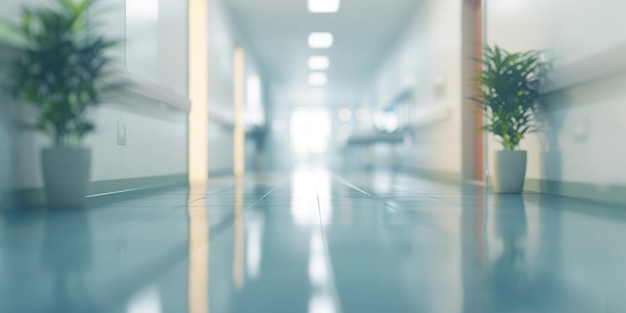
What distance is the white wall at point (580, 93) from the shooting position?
2.73 meters

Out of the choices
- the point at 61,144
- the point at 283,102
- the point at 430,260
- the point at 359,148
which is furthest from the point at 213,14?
the point at 283,102

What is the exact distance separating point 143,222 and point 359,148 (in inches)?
604

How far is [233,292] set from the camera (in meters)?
0.98

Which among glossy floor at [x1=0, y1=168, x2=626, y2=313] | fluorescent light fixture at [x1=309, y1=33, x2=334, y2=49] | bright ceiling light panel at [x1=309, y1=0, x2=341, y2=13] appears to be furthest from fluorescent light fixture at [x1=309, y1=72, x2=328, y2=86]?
glossy floor at [x1=0, y1=168, x2=626, y2=313]

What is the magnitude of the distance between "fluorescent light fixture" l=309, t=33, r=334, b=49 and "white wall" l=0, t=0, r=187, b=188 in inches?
153

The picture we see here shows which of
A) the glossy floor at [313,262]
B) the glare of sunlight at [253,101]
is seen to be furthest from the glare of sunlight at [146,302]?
the glare of sunlight at [253,101]

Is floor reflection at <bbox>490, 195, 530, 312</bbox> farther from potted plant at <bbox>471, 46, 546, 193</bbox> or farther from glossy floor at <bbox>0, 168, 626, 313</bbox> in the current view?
potted plant at <bbox>471, 46, 546, 193</bbox>

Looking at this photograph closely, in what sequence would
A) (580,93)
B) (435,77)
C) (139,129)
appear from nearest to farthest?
(580,93) < (139,129) < (435,77)

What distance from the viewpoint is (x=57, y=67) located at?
2.47 m

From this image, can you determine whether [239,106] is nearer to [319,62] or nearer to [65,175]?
[319,62]

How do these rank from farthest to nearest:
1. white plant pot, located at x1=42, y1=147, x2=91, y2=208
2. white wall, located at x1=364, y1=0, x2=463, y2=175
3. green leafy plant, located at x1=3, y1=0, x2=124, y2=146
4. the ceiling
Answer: the ceiling
white wall, located at x1=364, y1=0, x2=463, y2=175
white plant pot, located at x1=42, y1=147, x2=91, y2=208
green leafy plant, located at x1=3, y1=0, x2=124, y2=146

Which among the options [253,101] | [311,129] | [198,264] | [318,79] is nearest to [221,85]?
[253,101]

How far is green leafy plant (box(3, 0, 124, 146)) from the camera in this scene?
2439 mm

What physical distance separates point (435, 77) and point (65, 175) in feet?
17.6
